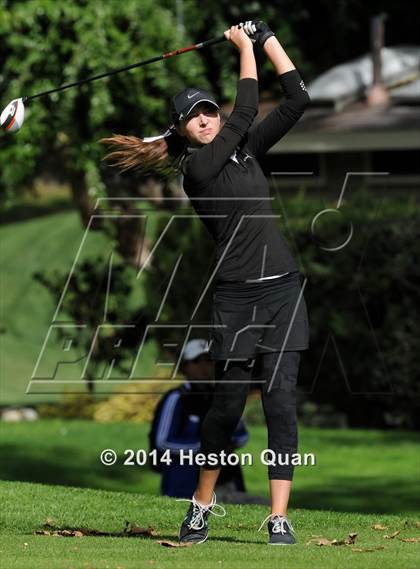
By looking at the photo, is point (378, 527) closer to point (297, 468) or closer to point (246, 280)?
point (246, 280)

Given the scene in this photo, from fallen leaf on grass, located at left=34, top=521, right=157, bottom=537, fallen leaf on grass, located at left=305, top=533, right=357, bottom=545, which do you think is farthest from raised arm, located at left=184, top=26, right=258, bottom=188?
fallen leaf on grass, located at left=34, top=521, right=157, bottom=537

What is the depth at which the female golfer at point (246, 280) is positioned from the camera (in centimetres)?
640

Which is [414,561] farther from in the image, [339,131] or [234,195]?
[339,131]

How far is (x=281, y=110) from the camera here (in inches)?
257

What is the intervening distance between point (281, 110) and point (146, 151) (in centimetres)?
72

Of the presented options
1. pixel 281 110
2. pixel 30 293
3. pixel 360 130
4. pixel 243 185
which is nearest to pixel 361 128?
pixel 360 130

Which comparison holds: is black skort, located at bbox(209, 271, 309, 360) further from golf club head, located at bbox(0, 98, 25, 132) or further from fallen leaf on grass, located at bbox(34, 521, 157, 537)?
golf club head, located at bbox(0, 98, 25, 132)

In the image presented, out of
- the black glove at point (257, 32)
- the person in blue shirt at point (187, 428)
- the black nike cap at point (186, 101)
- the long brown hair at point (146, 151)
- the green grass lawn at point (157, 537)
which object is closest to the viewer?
the green grass lawn at point (157, 537)

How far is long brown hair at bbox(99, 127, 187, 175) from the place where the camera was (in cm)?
681

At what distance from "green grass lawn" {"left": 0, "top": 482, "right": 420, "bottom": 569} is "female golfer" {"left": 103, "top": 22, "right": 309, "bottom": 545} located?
13.8 inches

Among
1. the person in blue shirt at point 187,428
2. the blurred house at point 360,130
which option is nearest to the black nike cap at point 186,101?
the person in blue shirt at point 187,428

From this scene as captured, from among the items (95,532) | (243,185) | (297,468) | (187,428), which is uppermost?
(297,468)

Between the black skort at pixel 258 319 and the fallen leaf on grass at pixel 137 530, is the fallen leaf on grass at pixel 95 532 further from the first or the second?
the black skort at pixel 258 319

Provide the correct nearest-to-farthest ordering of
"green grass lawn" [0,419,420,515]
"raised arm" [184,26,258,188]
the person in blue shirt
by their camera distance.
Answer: "raised arm" [184,26,258,188]
the person in blue shirt
"green grass lawn" [0,419,420,515]
